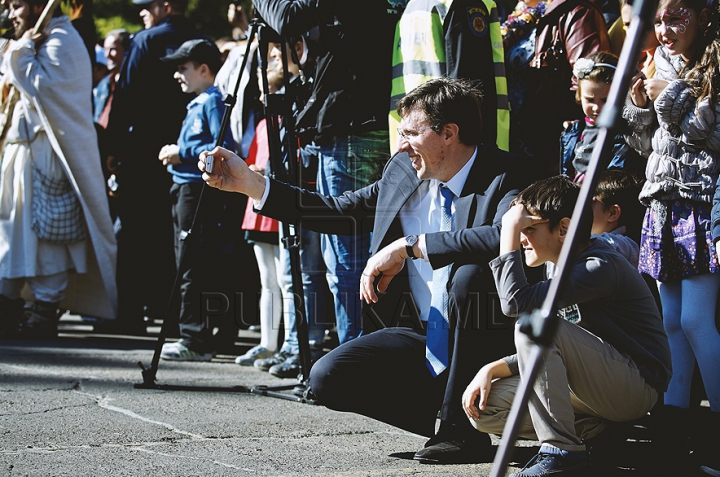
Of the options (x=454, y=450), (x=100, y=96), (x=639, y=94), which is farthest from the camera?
(x=100, y=96)

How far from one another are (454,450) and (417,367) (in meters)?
0.33

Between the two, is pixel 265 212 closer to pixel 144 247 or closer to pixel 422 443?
pixel 422 443

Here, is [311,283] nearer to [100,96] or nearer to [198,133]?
[198,133]

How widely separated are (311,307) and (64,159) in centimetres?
223

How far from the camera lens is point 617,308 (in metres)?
2.98

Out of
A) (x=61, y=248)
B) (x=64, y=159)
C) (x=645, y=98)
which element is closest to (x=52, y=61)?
(x=64, y=159)

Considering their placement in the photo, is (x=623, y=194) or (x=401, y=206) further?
(x=623, y=194)

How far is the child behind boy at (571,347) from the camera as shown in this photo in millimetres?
2762

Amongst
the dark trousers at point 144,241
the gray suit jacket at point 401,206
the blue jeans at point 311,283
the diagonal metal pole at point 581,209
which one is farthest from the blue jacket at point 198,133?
the diagonal metal pole at point 581,209

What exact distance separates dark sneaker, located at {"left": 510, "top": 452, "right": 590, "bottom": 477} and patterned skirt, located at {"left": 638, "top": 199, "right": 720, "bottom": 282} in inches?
41.6

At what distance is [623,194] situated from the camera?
3.85 meters

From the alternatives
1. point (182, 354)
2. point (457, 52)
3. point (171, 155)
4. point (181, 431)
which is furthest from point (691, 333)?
point (171, 155)

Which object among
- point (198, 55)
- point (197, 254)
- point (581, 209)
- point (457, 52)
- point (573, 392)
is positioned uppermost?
point (198, 55)

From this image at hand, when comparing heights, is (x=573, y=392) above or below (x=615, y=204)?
below
